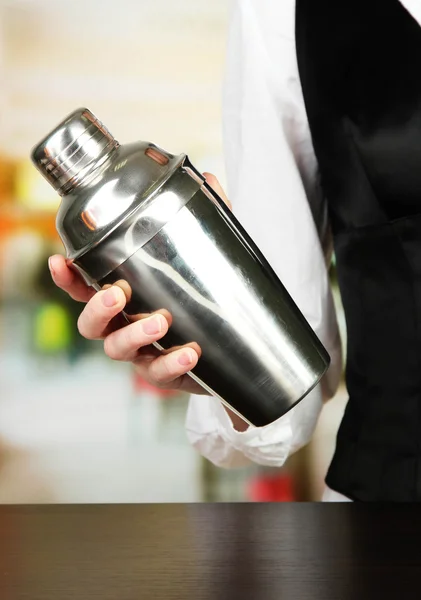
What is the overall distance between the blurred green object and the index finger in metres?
1.62

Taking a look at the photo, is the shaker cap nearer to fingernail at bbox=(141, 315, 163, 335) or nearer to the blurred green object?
fingernail at bbox=(141, 315, 163, 335)

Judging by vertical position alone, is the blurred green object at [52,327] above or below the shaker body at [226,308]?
below

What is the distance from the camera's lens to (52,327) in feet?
7.77

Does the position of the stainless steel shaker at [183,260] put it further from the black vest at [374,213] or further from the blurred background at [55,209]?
the blurred background at [55,209]

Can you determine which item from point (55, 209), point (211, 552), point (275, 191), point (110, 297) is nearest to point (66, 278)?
point (110, 297)

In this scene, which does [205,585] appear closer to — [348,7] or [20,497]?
[348,7]

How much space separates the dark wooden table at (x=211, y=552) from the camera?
0.46 meters

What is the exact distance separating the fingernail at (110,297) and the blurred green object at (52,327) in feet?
5.97

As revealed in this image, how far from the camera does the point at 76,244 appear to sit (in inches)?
22.4

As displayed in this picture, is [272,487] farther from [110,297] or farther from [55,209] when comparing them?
[110,297]

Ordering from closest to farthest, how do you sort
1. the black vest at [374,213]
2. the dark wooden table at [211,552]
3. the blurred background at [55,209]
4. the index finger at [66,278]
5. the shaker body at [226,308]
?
the dark wooden table at [211,552], the shaker body at [226,308], the index finger at [66,278], the black vest at [374,213], the blurred background at [55,209]

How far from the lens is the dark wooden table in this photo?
462mm

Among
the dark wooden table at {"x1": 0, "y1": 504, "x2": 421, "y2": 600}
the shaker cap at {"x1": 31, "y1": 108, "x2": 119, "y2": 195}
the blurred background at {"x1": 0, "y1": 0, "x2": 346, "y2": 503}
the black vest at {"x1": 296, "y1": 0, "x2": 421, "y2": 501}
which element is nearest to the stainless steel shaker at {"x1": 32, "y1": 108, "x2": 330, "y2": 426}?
the shaker cap at {"x1": 31, "y1": 108, "x2": 119, "y2": 195}

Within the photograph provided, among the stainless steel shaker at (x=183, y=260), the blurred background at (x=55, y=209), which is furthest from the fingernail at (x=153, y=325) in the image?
the blurred background at (x=55, y=209)
